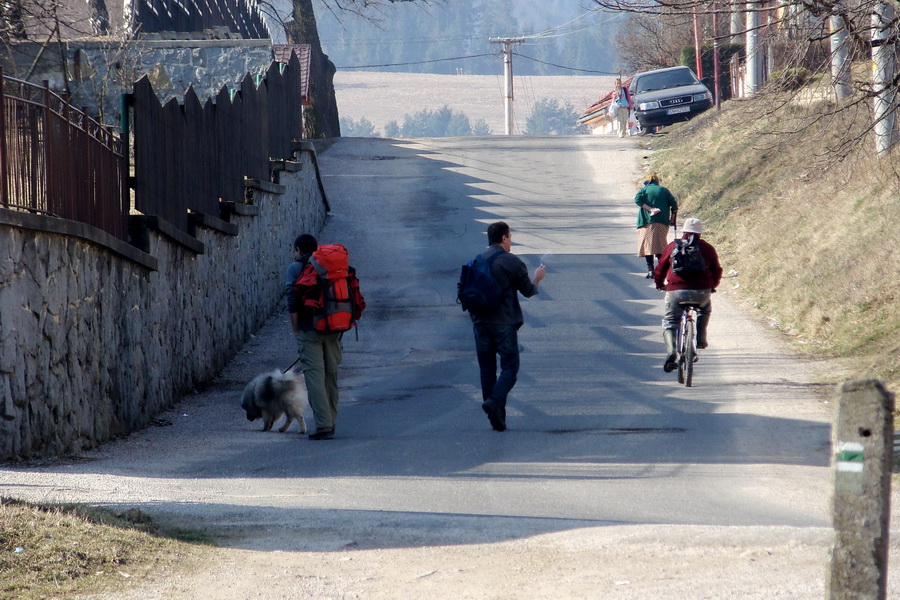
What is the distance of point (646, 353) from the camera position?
1266 cm

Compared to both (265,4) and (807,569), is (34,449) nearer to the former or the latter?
(807,569)

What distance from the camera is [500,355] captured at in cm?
907

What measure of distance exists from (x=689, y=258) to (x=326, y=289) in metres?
3.77

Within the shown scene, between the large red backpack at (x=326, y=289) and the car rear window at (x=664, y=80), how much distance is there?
2386cm

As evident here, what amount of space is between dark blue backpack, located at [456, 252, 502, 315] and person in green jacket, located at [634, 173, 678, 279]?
6.46m

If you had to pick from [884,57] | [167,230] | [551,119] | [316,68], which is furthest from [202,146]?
[551,119]

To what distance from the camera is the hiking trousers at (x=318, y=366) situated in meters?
9.18

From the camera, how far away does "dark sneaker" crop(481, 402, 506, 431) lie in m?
9.05

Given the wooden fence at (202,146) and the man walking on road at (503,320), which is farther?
the wooden fence at (202,146)

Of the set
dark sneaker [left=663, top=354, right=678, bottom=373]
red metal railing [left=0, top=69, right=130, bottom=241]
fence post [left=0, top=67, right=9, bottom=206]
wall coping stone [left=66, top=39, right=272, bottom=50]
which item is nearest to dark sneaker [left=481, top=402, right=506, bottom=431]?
dark sneaker [left=663, top=354, right=678, bottom=373]

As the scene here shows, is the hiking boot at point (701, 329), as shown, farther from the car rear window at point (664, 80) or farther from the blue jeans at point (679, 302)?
the car rear window at point (664, 80)

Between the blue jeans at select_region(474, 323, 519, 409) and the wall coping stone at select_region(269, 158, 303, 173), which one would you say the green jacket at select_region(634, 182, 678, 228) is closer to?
the wall coping stone at select_region(269, 158, 303, 173)

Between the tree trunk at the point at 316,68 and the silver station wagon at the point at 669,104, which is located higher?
the tree trunk at the point at 316,68

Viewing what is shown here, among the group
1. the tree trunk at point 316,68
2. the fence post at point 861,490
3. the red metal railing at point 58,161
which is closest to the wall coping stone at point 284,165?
the red metal railing at point 58,161
